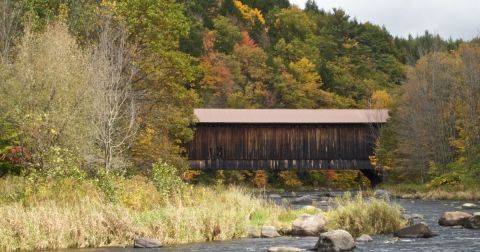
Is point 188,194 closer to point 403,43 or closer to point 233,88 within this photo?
point 233,88

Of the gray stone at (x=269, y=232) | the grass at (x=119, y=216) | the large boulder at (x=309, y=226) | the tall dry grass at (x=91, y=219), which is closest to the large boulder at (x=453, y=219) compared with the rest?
the grass at (x=119, y=216)

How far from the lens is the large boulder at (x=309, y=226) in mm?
15984

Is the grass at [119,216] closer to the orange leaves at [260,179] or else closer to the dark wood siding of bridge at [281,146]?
the dark wood siding of bridge at [281,146]

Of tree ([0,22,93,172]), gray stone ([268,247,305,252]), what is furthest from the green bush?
gray stone ([268,247,305,252])

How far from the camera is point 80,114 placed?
21.9 meters

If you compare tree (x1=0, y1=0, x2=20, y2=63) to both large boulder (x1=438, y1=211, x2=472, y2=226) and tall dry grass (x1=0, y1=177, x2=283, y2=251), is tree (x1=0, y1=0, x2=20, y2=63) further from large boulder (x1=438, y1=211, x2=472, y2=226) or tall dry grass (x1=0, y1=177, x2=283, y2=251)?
large boulder (x1=438, y1=211, x2=472, y2=226)

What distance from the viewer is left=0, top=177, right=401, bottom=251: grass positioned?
1351 cm

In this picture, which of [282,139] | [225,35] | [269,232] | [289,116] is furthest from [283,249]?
[225,35]

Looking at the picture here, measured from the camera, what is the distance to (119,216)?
1425 cm

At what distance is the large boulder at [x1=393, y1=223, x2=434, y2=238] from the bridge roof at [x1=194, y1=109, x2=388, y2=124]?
86.7ft

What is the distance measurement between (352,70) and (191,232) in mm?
46416

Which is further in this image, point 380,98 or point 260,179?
point 380,98

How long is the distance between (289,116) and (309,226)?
2678 centimetres

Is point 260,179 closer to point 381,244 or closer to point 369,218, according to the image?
point 369,218
